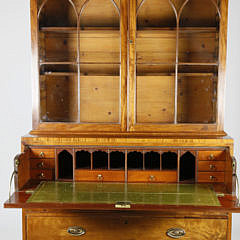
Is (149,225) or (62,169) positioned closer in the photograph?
(149,225)

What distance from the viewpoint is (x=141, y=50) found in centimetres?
265

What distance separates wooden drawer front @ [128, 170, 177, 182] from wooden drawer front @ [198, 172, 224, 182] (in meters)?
0.16

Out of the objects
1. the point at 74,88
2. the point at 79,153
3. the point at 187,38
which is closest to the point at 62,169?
the point at 79,153

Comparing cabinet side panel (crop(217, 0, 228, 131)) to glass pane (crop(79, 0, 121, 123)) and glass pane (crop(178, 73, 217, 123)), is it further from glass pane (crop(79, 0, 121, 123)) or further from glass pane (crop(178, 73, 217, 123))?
glass pane (crop(79, 0, 121, 123))

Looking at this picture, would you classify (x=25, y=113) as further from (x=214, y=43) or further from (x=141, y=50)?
(x=214, y=43)

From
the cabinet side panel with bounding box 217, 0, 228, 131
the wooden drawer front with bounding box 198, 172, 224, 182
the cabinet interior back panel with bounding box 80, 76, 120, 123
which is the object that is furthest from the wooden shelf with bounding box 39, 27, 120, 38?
the wooden drawer front with bounding box 198, 172, 224, 182

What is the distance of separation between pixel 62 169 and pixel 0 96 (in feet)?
3.68

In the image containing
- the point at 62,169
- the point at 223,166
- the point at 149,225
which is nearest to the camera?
the point at 149,225

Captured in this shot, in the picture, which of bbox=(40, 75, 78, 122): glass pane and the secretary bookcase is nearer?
the secretary bookcase

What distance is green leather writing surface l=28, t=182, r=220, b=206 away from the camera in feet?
6.68

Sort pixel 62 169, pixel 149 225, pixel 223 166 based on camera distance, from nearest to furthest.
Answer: pixel 149 225
pixel 223 166
pixel 62 169

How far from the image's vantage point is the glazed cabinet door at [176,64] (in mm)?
2475

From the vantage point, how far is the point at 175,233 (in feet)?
6.94

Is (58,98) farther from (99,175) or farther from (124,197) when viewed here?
(124,197)
